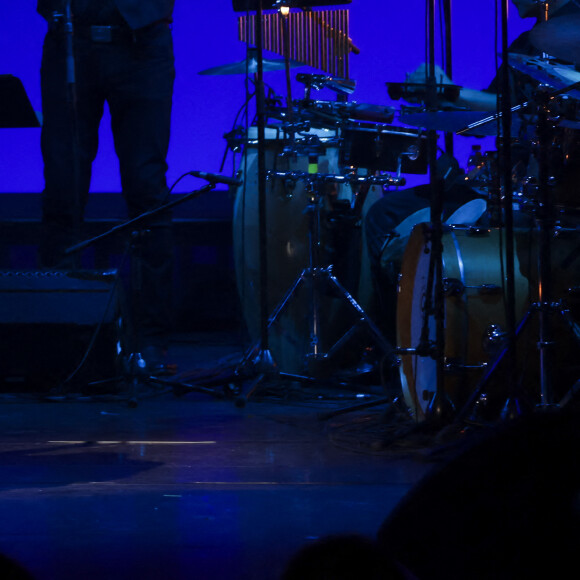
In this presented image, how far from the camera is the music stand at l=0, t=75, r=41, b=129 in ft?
10.1

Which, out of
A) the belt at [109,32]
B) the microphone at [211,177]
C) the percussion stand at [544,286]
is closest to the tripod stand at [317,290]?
the microphone at [211,177]

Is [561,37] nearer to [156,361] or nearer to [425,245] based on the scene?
[425,245]

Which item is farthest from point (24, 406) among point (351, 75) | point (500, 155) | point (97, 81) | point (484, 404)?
point (351, 75)

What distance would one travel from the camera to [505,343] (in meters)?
2.73

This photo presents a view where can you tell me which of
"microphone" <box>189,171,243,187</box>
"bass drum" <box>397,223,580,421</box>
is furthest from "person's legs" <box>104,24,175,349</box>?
"bass drum" <box>397,223,580,421</box>

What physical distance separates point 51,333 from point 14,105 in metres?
0.88

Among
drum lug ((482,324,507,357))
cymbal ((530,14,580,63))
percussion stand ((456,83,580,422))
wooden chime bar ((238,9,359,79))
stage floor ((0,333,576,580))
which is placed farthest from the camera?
wooden chime bar ((238,9,359,79))

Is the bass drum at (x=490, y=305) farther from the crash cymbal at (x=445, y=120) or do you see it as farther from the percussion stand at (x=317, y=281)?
the percussion stand at (x=317, y=281)

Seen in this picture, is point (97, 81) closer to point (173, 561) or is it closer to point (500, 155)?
point (500, 155)

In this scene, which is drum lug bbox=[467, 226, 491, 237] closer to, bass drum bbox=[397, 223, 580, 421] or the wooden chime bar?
bass drum bbox=[397, 223, 580, 421]

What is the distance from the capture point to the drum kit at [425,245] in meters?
2.69

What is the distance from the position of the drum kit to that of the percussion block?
670mm

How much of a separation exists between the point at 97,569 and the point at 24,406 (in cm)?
202

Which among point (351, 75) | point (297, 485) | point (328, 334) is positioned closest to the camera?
point (297, 485)
